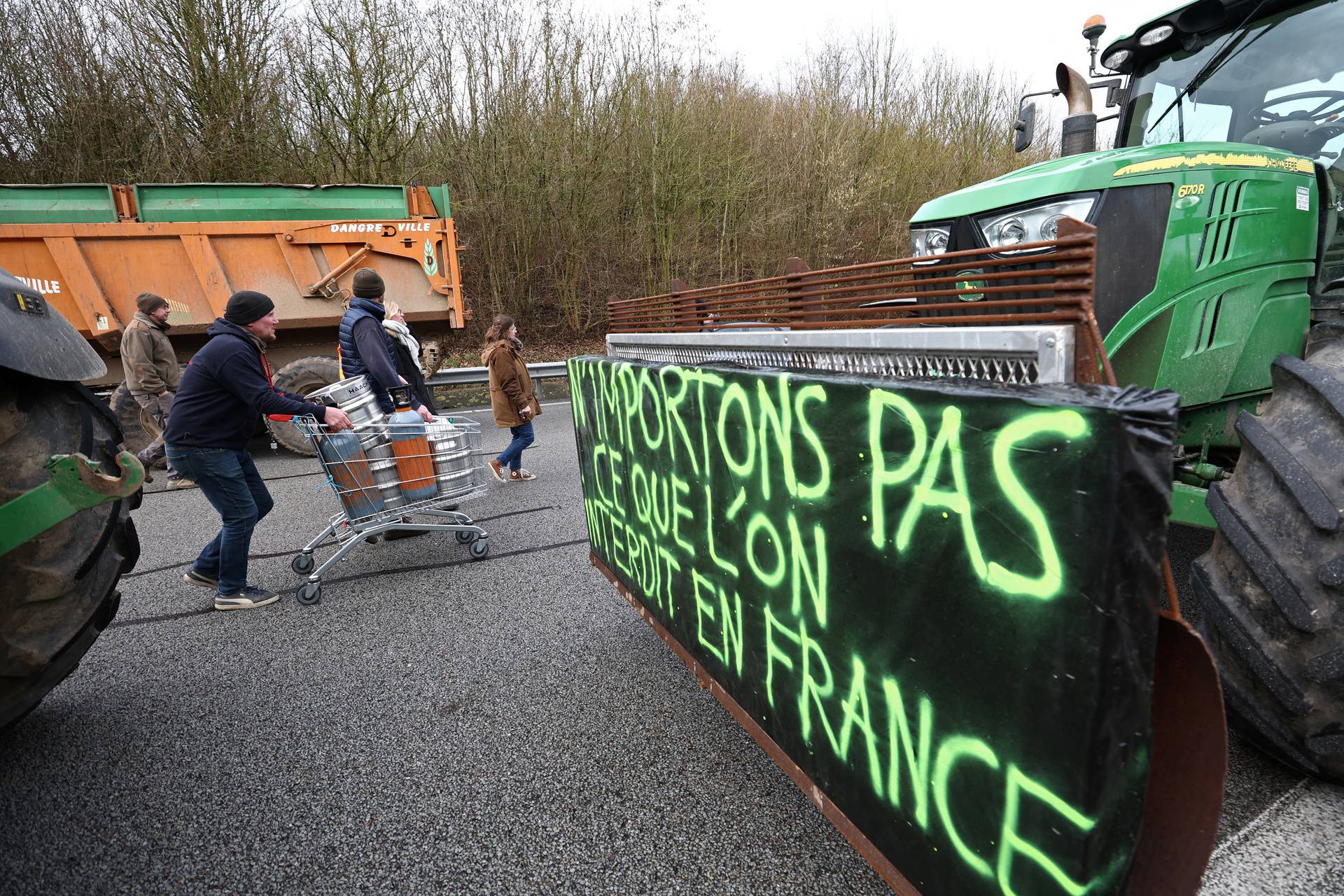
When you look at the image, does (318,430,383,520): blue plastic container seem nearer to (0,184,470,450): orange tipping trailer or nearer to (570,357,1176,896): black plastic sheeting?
(570,357,1176,896): black plastic sheeting

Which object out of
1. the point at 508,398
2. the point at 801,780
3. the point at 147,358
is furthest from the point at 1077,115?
the point at 147,358

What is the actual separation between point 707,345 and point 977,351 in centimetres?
108

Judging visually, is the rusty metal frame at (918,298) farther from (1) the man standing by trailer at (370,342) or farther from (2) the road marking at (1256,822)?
(1) the man standing by trailer at (370,342)

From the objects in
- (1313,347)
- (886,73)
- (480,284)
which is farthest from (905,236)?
(1313,347)

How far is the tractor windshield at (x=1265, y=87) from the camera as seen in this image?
2777 millimetres

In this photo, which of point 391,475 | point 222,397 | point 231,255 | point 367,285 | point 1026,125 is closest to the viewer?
point 1026,125

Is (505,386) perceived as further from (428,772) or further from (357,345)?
(428,772)

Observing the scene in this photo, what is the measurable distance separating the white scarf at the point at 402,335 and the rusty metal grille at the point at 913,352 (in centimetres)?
415

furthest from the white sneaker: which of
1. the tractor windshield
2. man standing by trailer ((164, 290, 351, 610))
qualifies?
the tractor windshield

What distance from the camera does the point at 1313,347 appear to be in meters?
2.34

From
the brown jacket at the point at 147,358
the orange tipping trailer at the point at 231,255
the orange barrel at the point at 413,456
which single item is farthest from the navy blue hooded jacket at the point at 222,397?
the orange tipping trailer at the point at 231,255

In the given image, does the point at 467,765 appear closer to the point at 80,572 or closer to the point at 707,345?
the point at 80,572

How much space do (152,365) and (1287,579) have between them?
26.7ft

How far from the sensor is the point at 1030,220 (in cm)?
253
